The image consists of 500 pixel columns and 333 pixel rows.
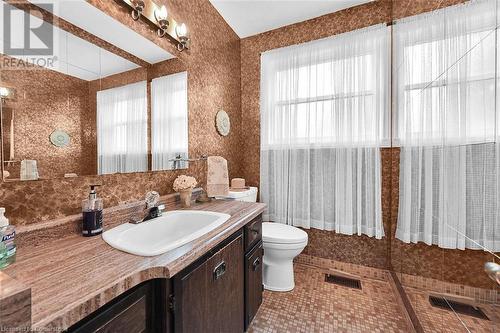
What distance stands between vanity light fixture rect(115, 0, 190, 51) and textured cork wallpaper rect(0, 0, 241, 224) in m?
0.04

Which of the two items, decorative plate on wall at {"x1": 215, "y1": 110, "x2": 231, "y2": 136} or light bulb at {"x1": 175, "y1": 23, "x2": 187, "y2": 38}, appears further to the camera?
decorative plate on wall at {"x1": 215, "y1": 110, "x2": 231, "y2": 136}

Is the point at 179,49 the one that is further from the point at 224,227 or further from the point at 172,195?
the point at 224,227

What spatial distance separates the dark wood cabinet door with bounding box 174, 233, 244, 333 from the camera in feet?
2.38

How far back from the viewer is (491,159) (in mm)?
829

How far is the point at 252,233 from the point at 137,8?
1443 millimetres

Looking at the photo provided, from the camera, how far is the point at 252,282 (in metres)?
1.30

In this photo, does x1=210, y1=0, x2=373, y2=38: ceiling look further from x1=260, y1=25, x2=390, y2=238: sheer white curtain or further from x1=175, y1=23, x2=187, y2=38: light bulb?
x1=175, y1=23, x2=187, y2=38: light bulb

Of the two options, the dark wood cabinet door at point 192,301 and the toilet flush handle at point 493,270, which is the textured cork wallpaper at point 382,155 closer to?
the toilet flush handle at point 493,270

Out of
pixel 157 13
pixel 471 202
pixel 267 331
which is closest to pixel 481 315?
pixel 471 202

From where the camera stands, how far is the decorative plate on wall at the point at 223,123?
203 centimetres

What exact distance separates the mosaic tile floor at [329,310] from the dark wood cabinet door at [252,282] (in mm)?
207

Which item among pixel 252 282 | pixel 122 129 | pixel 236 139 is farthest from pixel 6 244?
pixel 236 139

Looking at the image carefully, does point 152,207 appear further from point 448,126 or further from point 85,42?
point 448,126
